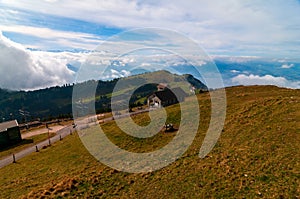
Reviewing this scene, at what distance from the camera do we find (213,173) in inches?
797

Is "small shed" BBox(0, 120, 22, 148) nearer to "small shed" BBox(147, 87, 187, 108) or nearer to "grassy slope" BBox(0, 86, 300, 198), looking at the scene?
"grassy slope" BBox(0, 86, 300, 198)

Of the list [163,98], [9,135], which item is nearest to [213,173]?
[9,135]

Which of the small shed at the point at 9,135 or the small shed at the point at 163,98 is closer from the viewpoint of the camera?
the small shed at the point at 9,135

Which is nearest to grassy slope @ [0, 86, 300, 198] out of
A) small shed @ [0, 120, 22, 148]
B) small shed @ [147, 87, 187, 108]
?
small shed @ [0, 120, 22, 148]

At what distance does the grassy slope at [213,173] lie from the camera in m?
17.7

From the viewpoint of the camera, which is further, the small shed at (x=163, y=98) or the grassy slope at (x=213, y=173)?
the small shed at (x=163, y=98)

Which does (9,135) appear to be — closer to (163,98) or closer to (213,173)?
(163,98)

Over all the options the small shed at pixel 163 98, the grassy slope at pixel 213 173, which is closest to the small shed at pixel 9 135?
the grassy slope at pixel 213 173

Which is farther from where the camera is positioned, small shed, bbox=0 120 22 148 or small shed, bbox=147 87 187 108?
small shed, bbox=147 87 187 108

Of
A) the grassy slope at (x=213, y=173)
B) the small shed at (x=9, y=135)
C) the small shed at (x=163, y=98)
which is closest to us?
the grassy slope at (x=213, y=173)

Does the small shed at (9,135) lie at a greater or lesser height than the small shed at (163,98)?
lesser

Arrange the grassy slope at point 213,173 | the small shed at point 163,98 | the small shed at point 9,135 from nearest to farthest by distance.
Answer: the grassy slope at point 213,173, the small shed at point 9,135, the small shed at point 163,98

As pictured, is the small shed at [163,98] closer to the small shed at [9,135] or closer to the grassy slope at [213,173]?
the small shed at [9,135]

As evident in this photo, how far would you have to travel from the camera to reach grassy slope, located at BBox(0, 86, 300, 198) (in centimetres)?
1773
